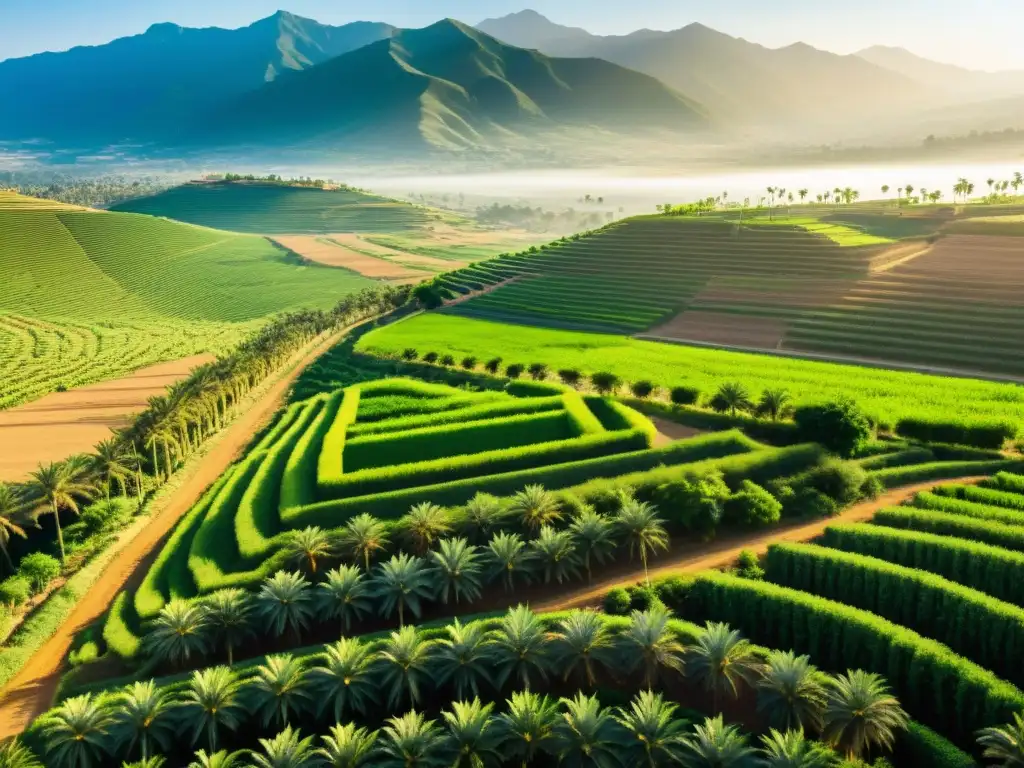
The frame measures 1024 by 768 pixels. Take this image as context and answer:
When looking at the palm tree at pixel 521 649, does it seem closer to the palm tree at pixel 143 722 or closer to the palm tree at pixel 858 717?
the palm tree at pixel 858 717

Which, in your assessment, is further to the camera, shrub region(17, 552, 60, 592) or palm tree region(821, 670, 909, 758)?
shrub region(17, 552, 60, 592)

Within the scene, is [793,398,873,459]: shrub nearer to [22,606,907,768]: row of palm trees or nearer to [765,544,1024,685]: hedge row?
[765,544,1024,685]: hedge row

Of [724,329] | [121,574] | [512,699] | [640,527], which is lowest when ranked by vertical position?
[121,574]

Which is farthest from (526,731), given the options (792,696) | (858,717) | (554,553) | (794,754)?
(858,717)

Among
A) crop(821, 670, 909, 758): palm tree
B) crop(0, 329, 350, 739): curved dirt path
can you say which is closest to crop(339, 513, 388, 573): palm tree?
crop(0, 329, 350, 739): curved dirt path

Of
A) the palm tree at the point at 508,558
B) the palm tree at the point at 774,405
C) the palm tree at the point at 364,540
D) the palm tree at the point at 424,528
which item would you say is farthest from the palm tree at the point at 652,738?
the palm tree at the point at 774,405

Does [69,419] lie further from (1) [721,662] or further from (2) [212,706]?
(1) [721,662]

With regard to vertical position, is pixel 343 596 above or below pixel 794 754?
below
